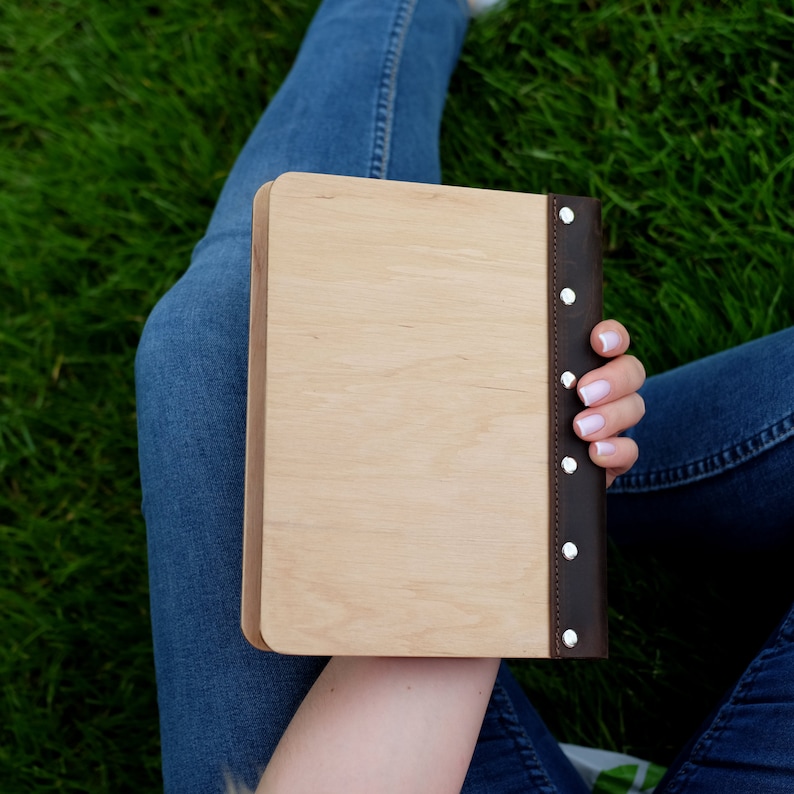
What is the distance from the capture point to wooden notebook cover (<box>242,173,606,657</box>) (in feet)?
2.44

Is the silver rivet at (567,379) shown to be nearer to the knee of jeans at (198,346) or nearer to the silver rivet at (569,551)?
the silver rivet at (569,551)

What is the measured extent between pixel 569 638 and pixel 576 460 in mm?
192

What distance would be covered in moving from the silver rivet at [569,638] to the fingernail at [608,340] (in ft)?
1.02

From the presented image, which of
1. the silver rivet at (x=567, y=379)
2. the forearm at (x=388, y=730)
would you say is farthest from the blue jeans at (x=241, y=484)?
the silver rivet at (x=567, y=379)

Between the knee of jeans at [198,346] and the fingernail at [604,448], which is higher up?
the knee of jeans at [198,346]

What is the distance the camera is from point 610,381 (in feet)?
2.76

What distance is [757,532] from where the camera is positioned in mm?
1096

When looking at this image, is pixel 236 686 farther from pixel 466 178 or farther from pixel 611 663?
pixel 466 178

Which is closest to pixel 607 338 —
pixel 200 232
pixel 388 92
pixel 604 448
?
pixel 604 448

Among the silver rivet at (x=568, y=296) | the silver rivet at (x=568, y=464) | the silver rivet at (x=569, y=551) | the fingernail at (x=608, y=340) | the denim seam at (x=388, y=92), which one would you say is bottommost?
the silver rivet at (x=569, y=551)

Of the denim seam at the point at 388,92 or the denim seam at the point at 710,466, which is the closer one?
the denim seam at the point at 710,466

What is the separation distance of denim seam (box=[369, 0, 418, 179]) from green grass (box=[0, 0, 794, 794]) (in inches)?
13.3

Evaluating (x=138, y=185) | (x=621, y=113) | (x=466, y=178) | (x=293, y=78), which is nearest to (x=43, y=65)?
(x=138, y=185)

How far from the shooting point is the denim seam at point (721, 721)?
94 centimetres
